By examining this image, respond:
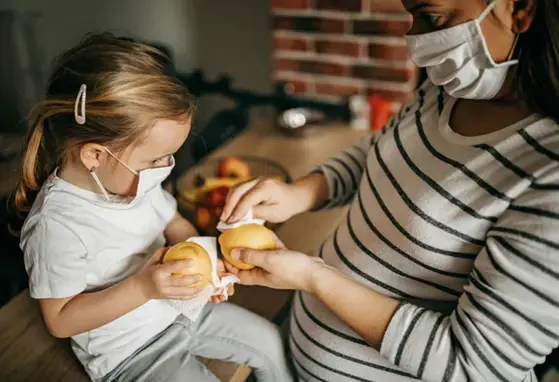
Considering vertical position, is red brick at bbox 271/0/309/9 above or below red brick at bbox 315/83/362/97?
above

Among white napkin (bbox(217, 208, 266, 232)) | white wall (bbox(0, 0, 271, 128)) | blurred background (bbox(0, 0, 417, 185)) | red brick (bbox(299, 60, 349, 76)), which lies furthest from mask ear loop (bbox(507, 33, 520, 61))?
white wall (bbox(0, 0, 271, 128))

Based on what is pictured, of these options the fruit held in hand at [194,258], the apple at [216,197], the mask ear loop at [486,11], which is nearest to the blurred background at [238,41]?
the apple at [216,197]

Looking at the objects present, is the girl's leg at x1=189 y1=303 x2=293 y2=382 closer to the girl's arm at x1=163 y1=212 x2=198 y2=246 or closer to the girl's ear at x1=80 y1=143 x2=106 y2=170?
the girl's arm at x1=163 y1=212 x2=198 y2=246

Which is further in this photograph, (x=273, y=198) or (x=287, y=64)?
(x=287, y=64)

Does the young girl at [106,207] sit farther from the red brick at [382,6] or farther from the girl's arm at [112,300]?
the red brick at [382,6]

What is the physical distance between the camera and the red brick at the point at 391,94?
202 centimetres

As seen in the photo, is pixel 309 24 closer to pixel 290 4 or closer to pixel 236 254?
pixel 290 4

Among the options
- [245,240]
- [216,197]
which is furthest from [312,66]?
[245,240]

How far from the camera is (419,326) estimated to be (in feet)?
→ 2.67

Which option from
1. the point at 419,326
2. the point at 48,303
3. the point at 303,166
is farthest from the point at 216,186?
the point at 419,326

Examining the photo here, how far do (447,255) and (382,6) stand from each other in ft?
4.16

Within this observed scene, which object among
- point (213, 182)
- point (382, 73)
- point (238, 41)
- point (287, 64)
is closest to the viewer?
point (213, 182)

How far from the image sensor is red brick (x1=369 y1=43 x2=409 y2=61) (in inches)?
76.6

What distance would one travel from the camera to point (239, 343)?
1045 millimetres
